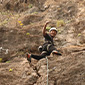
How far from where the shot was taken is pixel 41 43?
808 centimetres

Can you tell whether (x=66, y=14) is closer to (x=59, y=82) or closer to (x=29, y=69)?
(x=29, y=69)

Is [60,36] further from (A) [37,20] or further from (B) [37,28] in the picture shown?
(A) [37,20]

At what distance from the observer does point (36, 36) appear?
8.60 meters

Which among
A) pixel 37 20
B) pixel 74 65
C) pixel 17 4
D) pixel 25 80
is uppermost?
pixel 17 4

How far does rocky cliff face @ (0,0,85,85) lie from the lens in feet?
13.5

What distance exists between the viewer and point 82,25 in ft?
29.8

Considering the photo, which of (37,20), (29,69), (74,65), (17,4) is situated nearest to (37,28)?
(37,20)

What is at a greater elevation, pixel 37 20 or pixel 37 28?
pixel 37 20

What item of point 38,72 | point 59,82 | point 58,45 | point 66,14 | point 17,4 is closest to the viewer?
point 59,82

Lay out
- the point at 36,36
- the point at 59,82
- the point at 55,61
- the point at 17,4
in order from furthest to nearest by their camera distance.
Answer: the point at 17,4 < the point at 36,36 < the point at 55,61 < the point at 59,82

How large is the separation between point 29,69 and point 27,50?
249 centimetres

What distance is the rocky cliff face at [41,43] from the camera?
161 inches

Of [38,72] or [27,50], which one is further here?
[27,50]

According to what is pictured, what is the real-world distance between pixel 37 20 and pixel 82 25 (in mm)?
4684
